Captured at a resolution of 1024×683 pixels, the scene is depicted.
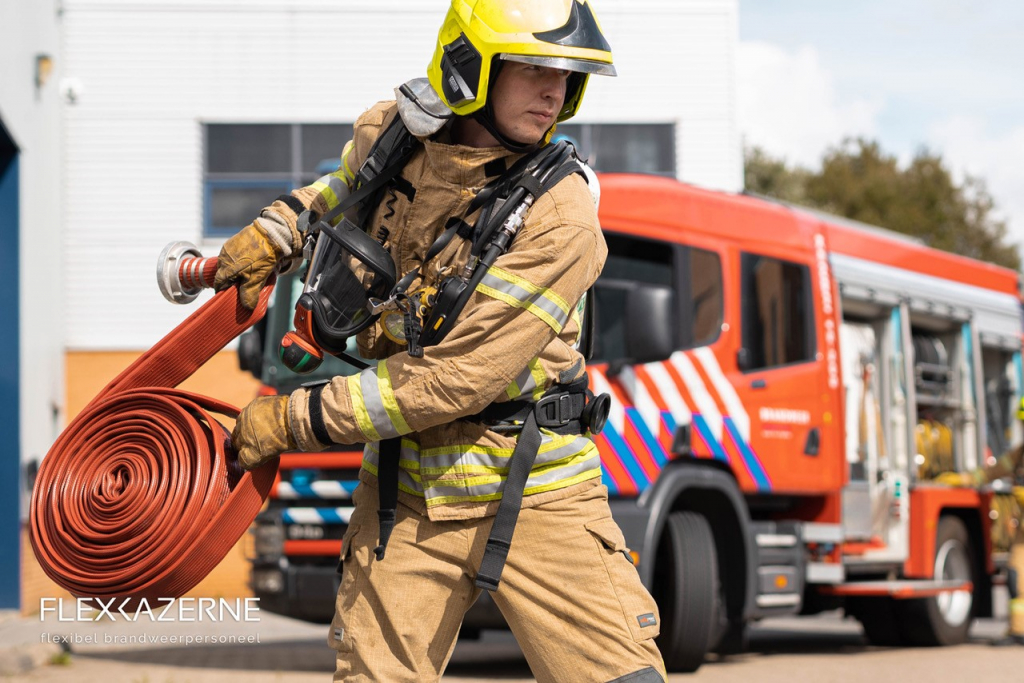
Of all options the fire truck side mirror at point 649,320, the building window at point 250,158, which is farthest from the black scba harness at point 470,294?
the building window at point 250,158

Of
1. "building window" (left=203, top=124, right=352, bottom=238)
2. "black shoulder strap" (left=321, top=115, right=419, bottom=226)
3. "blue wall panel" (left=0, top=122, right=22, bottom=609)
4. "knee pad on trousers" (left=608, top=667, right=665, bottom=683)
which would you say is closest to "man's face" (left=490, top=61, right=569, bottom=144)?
"black shoulder strap" (left=321, top=115, right=419, bottom=226)

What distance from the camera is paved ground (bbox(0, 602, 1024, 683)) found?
8.50 meters

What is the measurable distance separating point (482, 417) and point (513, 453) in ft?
0.40

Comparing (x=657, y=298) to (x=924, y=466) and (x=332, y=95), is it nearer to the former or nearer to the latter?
(x=924, y=466)

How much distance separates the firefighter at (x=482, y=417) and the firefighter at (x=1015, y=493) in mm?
8544

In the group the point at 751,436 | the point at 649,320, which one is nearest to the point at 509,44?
the point at 649,320

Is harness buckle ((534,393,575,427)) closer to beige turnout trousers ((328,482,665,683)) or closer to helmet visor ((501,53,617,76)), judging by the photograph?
beige turnout trousers ((328,482,665,683))

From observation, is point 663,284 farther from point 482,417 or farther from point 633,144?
point 633,144

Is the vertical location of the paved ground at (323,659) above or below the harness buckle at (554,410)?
below

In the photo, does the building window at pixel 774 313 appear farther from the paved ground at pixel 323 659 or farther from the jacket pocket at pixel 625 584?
the jacket pocket at pixel 625 584

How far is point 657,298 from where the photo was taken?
7535mm

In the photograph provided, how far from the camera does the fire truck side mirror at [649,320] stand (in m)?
7.55

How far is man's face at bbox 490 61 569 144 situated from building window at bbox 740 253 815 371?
5.51 metres

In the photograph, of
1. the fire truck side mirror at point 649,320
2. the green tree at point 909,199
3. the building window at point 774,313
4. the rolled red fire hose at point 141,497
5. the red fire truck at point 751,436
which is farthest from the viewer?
the green tree at point 909,199
